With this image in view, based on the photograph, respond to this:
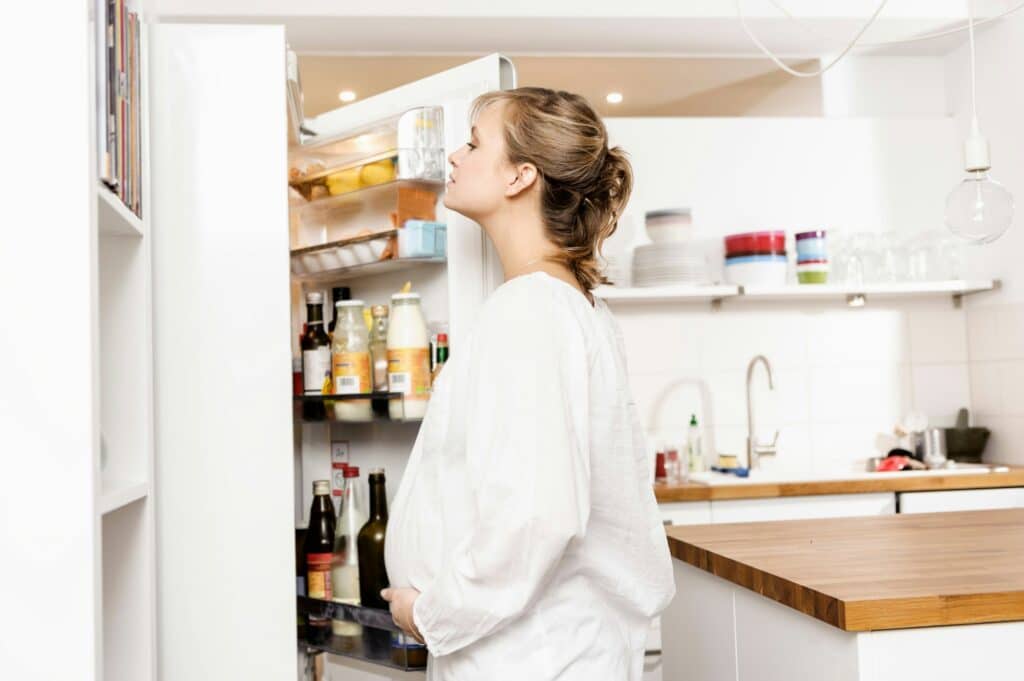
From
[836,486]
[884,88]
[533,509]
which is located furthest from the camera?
[884,88]

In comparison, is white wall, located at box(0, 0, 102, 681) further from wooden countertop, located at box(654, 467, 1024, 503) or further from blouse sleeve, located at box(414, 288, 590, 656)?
wooden countertop, located at box(654, 467, 1024, 503)

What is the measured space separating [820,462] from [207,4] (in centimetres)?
275

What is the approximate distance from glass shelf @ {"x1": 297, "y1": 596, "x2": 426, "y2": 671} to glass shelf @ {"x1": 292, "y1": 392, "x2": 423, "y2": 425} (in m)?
0.36

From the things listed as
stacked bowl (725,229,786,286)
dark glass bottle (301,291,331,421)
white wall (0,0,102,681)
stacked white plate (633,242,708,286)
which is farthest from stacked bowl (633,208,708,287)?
white wall (0,0,102,681)

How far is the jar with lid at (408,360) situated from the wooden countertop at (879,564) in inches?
24.7

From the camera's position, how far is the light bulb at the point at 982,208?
213 cm

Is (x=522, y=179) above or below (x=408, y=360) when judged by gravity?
above

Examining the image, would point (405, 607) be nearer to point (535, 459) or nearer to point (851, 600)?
point (535, 459)

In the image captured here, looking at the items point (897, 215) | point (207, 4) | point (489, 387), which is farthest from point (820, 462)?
point (489, 387)

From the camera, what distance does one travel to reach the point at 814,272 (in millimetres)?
3850

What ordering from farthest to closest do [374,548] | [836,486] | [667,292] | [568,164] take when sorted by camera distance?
1. [667,292]
2. [836,486]
3. [374,548]
4. [568,164]

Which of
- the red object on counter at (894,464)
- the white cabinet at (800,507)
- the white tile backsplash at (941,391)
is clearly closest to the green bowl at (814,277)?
the white tile backsplash at (941,391)

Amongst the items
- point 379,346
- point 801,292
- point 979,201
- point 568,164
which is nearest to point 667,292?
point 801,292

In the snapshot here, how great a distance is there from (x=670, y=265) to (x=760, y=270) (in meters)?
0.35
